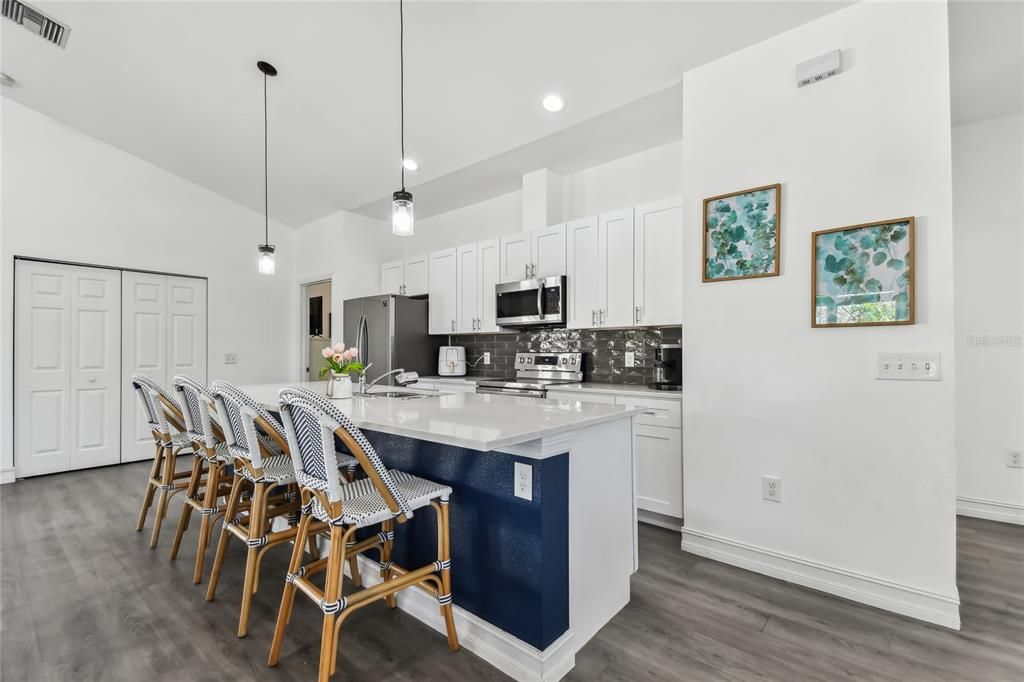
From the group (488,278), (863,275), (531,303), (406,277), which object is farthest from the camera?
(406,277)

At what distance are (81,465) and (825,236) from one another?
6388 millimetres

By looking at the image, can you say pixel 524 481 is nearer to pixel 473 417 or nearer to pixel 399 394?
pixel 473 417

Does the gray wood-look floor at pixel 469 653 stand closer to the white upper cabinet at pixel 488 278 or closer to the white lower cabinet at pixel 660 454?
the white lower cabinet at pixel 660 454

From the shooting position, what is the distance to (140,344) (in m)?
4.98

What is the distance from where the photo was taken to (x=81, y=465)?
4.65 m

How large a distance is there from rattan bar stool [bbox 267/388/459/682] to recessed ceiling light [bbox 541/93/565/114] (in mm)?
2530

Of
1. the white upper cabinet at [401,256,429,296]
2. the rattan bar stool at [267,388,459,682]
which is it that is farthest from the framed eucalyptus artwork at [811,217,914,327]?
the white upper cabinet at [401,256,429,296]

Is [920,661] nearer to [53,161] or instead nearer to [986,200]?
[986,200]

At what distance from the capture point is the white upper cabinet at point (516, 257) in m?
4.15

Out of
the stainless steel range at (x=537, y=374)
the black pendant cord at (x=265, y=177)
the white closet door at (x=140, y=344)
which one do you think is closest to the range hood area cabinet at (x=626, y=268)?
the stainless steel range at (x=537, y=374)

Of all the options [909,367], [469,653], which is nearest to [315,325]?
[469,653]

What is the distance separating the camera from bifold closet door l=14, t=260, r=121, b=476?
4.33m

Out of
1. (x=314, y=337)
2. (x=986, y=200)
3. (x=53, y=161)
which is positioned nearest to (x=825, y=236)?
(x=986, y=200)

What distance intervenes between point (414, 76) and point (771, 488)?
10.9ft
